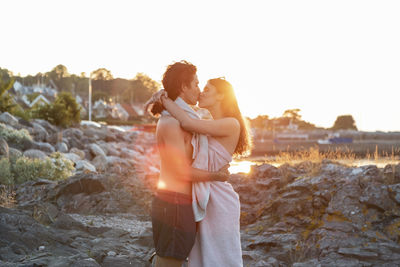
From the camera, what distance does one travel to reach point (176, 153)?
8.52 feet

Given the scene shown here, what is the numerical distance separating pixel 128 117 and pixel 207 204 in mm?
77286

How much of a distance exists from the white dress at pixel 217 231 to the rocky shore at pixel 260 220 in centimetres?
205

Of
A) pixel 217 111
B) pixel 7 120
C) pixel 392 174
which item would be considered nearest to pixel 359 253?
pixel 392 174

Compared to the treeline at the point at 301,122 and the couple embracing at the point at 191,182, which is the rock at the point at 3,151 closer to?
the couple embracing at the point at 191,182

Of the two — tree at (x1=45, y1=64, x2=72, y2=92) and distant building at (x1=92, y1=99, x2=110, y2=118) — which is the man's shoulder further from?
tree at (x1=45, y1=64, x2=72, y2=92)

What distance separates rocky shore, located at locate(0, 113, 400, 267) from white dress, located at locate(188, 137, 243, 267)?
205 cm

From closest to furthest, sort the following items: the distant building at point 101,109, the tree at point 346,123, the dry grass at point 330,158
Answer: the dry grass at point 330,158 → the distant building at point 101,109 → the tree at point 346,123

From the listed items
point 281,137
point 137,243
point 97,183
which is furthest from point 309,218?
point 281,137

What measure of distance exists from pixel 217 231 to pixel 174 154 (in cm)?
62

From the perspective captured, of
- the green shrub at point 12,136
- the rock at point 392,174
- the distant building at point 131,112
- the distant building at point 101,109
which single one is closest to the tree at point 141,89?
the distant building at point 131,112

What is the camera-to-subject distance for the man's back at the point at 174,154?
2592 millimetres

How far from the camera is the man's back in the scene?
259cm

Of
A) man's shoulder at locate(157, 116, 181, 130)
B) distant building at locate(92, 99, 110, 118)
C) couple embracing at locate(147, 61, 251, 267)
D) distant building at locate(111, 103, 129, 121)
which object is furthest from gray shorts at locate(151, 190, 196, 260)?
distant building at locate(92, 99, 110, 118)

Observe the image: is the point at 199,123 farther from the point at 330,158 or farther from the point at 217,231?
the point at 330,158
